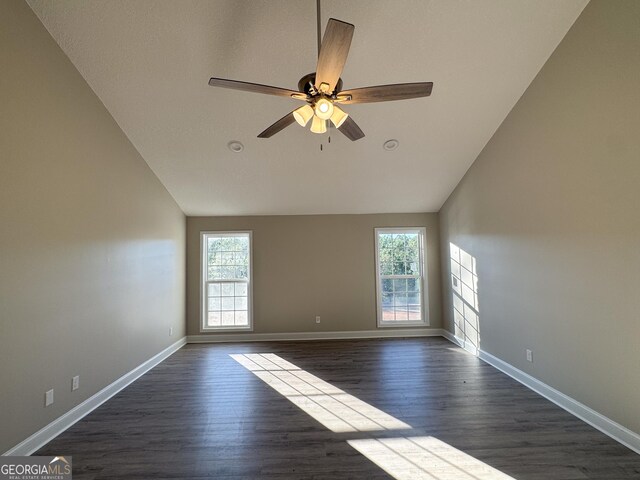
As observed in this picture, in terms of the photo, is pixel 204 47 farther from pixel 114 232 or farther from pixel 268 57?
pixel 114 232

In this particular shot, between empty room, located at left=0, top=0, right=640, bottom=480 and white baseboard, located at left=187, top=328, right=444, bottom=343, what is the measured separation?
756 mm

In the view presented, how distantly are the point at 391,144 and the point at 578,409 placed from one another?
3.14 meters

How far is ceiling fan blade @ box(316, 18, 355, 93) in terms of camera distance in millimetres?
1666

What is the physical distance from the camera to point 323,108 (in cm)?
213

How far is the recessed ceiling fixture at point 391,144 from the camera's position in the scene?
161 inches

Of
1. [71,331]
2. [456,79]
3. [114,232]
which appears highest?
[456,79]

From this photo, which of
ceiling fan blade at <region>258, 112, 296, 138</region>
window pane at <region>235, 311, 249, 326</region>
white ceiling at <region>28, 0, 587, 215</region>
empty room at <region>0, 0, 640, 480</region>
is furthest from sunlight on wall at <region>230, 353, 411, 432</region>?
white ceiling at <region>28, 0, 587, 215</region>

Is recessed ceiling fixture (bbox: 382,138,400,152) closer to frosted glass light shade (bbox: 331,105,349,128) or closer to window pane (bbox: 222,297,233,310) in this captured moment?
frosted glass light shade (bbox: 331,105,349,128)

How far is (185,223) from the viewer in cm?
573

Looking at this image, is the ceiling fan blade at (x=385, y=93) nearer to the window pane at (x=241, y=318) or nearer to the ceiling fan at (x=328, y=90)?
the ceiling fan at (x=328, y=90)

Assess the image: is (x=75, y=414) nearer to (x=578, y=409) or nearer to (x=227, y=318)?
(x=227, y=318)

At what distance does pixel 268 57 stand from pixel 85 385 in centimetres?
326

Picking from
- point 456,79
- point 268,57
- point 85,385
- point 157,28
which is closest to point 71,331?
point 85,385

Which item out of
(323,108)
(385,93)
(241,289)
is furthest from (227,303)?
(385,93)
